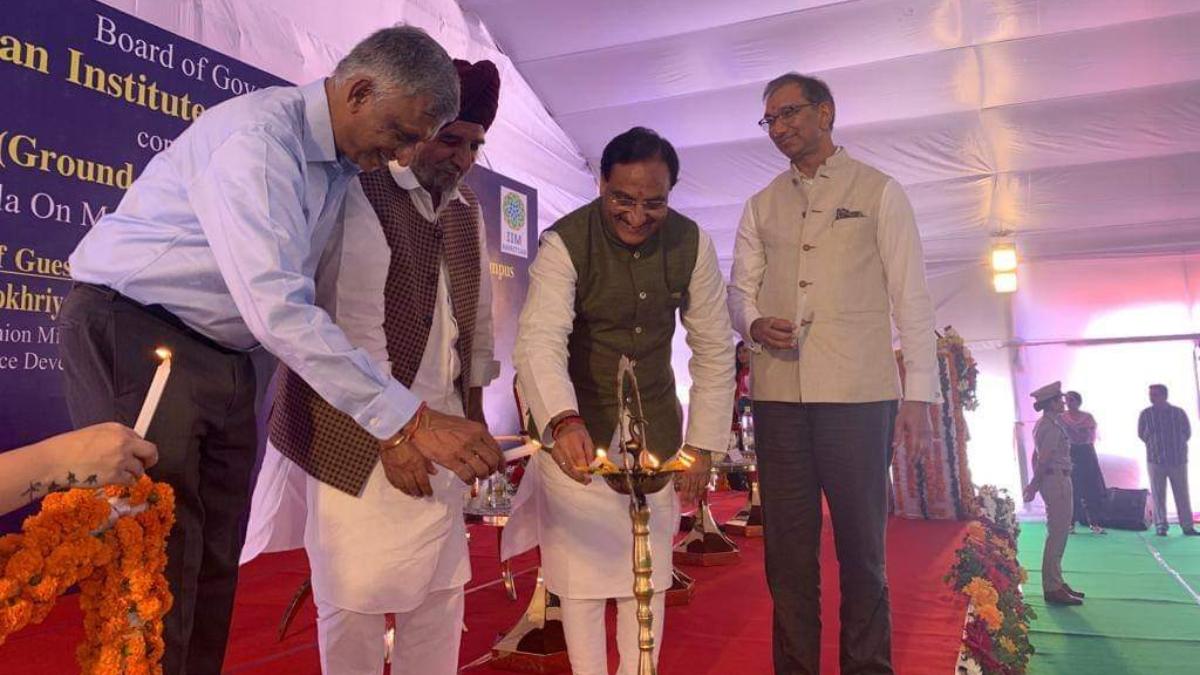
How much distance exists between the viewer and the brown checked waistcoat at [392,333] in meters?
1.70

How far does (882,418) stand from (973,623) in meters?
1.89

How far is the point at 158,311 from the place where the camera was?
153 cm

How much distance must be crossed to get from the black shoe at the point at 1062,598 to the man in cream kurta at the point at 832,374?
4.90 metres

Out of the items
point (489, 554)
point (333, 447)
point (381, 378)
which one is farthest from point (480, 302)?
point (489, 554)

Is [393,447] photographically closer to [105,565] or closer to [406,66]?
[105,565]

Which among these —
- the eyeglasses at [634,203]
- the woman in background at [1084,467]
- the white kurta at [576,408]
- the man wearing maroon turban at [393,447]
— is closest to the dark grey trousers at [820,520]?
the white kurta at [576,408]

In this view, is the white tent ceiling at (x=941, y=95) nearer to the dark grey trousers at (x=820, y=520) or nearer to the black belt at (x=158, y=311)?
the dark grey trousers at (x=820, y=520)

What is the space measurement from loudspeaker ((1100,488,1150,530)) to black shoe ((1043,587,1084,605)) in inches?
213

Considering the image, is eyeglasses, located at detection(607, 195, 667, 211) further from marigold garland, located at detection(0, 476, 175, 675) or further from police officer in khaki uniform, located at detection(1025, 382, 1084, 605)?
police officer in khaki uniform, located at detection(1025, 382, 1084, 605)

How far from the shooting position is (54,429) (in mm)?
4020

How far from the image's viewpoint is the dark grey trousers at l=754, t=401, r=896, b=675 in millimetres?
2408

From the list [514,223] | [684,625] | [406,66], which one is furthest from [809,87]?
[514,223]

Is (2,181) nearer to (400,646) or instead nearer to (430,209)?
(430,209)

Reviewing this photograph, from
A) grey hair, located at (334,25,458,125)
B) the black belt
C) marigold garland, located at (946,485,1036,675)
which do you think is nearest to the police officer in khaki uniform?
marigold garland, located at (946,485,1036,675)
